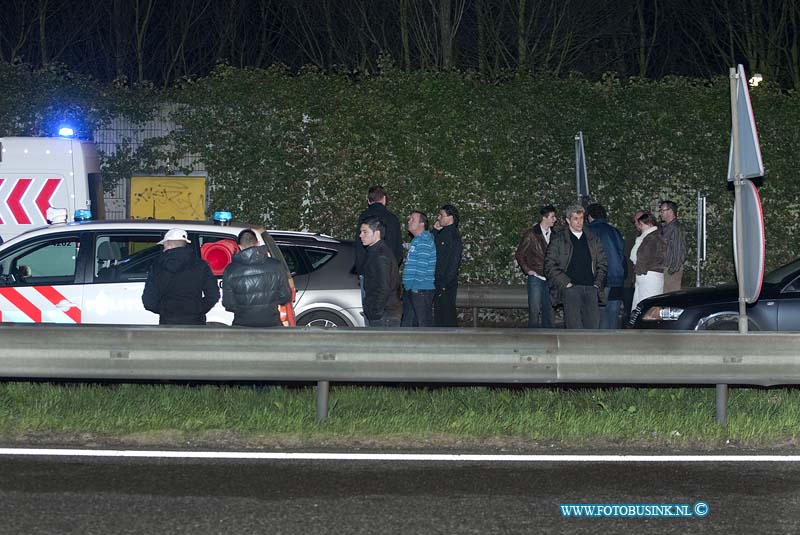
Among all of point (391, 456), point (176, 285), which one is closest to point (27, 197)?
point (176, 285)

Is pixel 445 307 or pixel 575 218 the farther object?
pixel 445 307

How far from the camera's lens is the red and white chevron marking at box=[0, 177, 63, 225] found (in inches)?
557

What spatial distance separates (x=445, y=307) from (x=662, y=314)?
7.88 feet

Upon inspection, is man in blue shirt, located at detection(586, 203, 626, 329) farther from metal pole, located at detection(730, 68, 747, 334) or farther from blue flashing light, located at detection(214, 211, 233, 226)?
metal pole, located at detection(730, 68, 747, 334)

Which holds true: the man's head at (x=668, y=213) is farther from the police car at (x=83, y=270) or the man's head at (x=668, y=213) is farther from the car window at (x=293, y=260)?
the police car at (x=83, y=270)

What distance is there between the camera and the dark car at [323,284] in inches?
511

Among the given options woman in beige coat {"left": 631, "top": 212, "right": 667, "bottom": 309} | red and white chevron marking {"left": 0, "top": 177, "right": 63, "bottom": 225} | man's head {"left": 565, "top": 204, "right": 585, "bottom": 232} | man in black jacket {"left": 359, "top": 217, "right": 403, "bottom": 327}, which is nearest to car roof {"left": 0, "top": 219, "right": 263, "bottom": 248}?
man in black jacket {"left": 359, "top": 217, "right": 403, "bottom": 327}

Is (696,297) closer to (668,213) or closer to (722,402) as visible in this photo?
(668,213)

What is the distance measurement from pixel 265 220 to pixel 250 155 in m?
0.96

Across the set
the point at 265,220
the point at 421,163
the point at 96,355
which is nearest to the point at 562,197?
the point at 421,163

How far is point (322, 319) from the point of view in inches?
514

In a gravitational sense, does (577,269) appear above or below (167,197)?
below

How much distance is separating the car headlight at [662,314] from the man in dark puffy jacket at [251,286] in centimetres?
456

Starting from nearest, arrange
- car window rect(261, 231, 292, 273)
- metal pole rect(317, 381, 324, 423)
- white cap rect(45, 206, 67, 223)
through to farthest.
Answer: metal pole rect(317, 381, 324, 423), car window rect(261, 231, 292, 273), white cap rect(45, 206, 67, 223)
